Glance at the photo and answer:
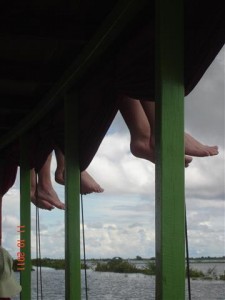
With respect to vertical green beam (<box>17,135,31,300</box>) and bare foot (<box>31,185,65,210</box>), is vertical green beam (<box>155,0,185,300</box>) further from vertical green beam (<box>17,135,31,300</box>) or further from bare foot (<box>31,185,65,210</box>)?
bare foot (<box>31,185,65,210</box>)

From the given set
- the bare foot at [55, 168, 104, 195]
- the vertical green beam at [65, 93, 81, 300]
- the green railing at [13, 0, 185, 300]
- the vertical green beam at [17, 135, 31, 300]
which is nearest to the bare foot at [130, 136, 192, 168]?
the vertical green beam at [65, 93, 81, 300]

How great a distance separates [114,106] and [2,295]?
6.13 ft

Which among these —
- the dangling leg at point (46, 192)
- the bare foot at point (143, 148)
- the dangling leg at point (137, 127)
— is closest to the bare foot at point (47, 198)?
the dangling leg at point (46, 192)

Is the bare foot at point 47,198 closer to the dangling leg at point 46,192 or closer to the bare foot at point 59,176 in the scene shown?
the dangling leg at point 46,192

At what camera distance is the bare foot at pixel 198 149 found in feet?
12.1

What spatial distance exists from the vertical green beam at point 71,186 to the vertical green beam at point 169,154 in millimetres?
1668

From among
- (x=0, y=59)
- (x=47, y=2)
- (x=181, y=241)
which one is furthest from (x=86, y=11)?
(x=181, y=241)

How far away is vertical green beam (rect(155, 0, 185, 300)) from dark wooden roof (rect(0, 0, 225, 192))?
15 cm

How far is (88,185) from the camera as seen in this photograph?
202 inches

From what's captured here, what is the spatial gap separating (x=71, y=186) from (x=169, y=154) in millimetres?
1804

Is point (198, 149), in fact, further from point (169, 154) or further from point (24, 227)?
point (24, 227)

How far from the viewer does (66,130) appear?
4.69 metres

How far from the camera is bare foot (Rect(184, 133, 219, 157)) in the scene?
3695 millimetres

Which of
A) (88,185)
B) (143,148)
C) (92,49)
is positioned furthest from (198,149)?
(88,185)
